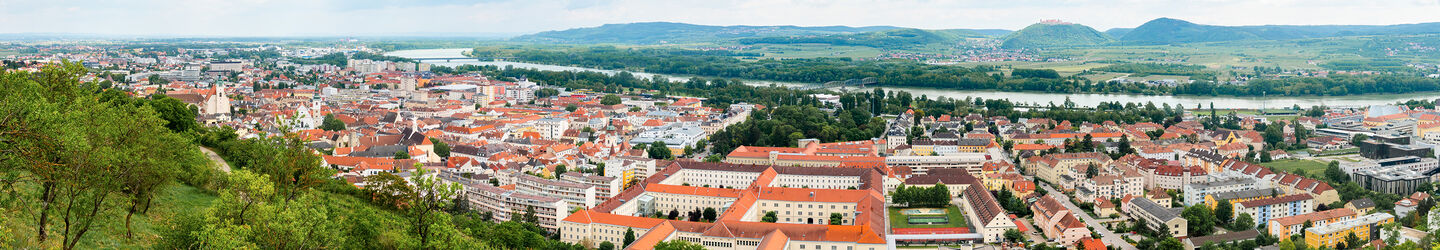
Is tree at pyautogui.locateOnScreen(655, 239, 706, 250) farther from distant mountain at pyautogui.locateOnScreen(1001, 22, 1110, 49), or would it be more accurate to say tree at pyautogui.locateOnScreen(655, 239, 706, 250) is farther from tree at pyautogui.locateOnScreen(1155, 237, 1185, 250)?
distant mountain at pyautogui.locateOnScreen(1001, 22, 1110, 49)

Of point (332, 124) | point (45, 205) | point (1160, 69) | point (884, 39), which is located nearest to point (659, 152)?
point (332, 124)

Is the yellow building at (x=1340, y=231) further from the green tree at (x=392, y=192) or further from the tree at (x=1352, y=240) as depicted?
the green tree at (x=392, y=192)

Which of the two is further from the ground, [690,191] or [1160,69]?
[1160,69]

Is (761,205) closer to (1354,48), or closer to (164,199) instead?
(164,199)

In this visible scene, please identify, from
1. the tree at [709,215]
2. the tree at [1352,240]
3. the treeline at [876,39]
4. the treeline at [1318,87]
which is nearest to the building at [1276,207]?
the tree at [1352,240]

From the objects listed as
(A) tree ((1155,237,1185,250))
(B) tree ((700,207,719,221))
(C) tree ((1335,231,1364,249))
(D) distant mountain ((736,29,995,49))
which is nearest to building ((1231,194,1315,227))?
(C) tree ((1335,231,1364,249))

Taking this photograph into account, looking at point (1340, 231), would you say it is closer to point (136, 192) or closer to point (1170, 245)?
point (1170, 245)
